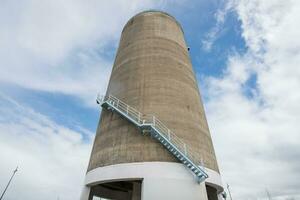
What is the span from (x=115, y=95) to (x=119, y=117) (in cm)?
256

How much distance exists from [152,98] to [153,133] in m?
2.90

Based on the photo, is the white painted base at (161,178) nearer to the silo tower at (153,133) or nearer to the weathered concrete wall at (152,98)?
the silo tower at (153,133)

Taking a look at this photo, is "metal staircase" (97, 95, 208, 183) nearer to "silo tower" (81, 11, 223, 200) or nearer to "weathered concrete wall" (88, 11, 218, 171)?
"silo tower" (81, 11, 223, 200)

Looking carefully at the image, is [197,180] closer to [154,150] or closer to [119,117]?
[154,150]

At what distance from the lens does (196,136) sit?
1416 centimetres

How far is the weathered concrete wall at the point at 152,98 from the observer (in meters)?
13.1

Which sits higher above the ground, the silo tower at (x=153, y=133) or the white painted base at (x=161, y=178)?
the silo tower at (x=153, y=133)

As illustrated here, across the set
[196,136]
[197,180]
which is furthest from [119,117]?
[197,180]

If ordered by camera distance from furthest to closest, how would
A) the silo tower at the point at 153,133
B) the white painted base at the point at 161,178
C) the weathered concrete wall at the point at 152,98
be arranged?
the weathered concrete wall at the point at 152,98 → the silo tower at the point at 153,133 → the white painted base at the point at 161,178

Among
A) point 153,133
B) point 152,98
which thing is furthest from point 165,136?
point 152,98

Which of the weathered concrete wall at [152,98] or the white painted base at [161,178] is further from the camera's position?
the weathered concrete wall at [152,98]

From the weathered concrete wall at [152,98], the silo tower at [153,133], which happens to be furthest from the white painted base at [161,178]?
the weathered concrete wall at [152,98]

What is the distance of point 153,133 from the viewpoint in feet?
42.5

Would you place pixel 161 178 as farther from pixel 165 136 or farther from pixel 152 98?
pixel 152 98
